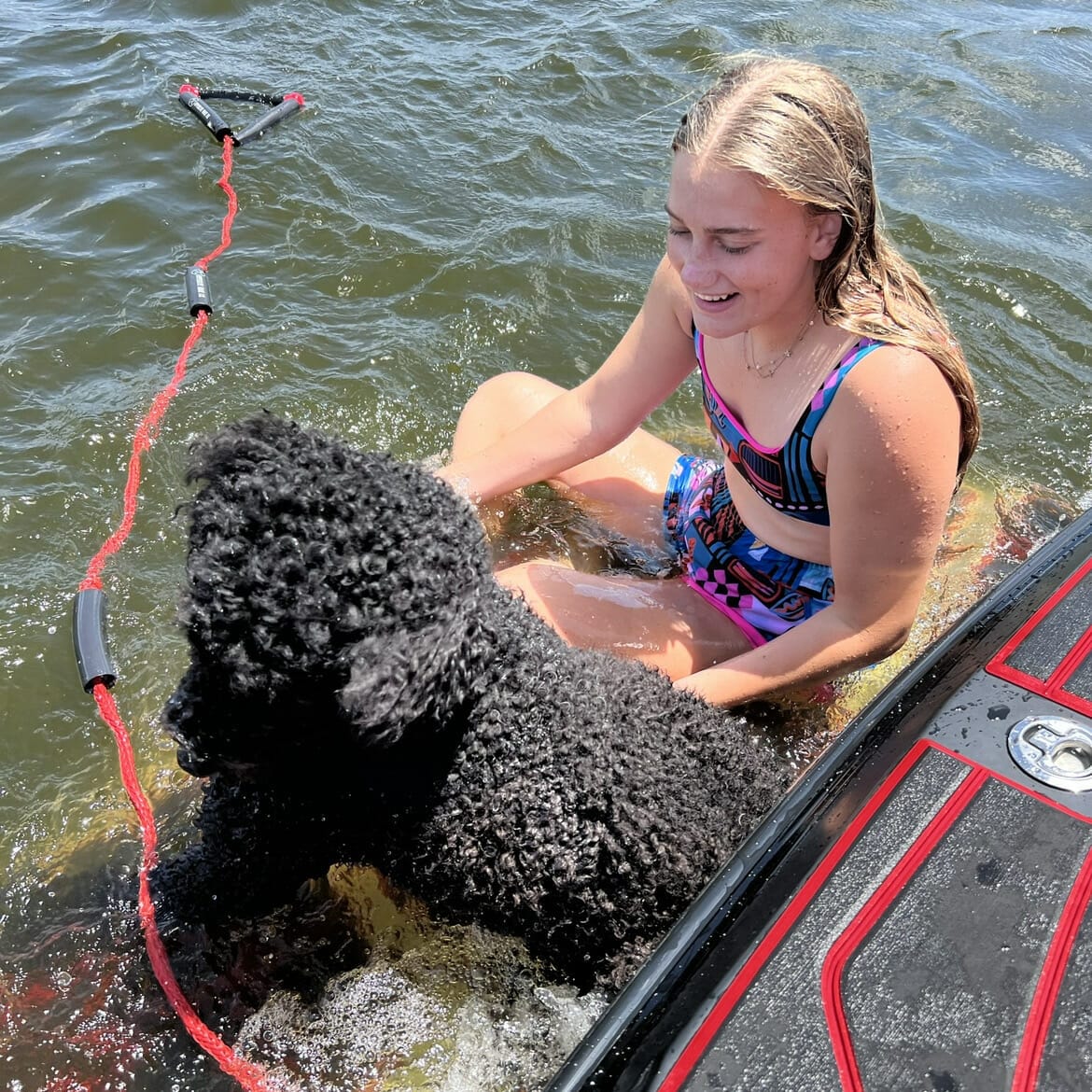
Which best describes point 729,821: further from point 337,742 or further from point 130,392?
point 130,392

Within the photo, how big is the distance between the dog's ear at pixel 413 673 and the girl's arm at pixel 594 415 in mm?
1477

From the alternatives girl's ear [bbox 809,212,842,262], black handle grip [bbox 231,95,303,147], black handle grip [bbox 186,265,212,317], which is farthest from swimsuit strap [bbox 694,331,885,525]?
black handle grip [bbox 231,95,303,147]

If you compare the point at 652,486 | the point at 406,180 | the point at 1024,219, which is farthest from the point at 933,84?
the point at 652,486

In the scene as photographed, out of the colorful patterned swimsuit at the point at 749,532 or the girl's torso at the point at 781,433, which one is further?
the colorful patterned swimsuit at the point at 749,532

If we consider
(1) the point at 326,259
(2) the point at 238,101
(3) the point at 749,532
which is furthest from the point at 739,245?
(2) the point at 238,101

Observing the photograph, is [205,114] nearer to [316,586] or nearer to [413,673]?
[316,586]

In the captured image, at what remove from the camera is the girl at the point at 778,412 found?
238 centimetres

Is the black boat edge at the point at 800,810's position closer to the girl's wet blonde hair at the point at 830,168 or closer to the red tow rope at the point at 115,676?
the girl's wet blonde hair at the point at 830,168

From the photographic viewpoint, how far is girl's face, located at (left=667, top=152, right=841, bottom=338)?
234 centimetres

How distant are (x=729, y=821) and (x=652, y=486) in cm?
202

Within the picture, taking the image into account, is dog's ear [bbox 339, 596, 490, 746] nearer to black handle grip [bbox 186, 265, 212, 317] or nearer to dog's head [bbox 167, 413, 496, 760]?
dog's head [bbox 167, 413, 496, 760]

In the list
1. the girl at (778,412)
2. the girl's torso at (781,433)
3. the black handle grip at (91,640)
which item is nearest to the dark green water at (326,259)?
the black handle grip at (91,640)

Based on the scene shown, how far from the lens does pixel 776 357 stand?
9.02 feet

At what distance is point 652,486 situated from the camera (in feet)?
13.5
